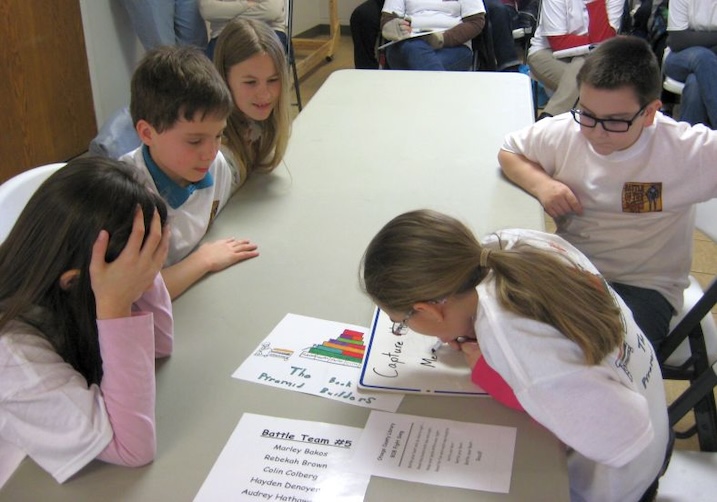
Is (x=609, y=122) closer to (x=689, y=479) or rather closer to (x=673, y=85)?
(x=689, y=479)

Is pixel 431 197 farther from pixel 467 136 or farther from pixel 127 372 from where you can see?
pixel 127 372

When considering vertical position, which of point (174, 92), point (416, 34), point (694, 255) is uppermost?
point (174, 92)

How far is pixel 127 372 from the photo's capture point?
2.86ft

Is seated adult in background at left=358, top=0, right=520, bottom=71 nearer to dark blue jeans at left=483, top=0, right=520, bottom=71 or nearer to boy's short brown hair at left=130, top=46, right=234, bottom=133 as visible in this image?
dark blue jeans at left=483, top=0, right=520, bottom=71

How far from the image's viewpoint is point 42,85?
3.18m

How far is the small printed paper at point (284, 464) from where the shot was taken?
0.80 metres

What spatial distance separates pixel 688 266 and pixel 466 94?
3.28ft

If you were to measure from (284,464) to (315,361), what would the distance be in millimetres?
225

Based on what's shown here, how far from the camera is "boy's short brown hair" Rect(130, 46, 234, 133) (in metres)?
1.29

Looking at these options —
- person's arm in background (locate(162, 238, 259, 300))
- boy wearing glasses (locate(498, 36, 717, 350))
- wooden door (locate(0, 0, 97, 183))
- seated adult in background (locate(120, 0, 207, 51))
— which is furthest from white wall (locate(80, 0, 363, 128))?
boy wearing glasses (locate(498, 36, 717, 350))

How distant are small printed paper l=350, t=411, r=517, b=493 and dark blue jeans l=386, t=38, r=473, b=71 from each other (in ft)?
9.15

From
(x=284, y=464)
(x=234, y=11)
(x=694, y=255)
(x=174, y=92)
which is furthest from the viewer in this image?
(x=234, y=11)

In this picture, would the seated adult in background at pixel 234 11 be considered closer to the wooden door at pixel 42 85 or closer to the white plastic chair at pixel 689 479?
the wooden door at pixel 42 85

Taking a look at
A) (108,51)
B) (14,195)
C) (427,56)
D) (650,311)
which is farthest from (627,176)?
(108,51)
